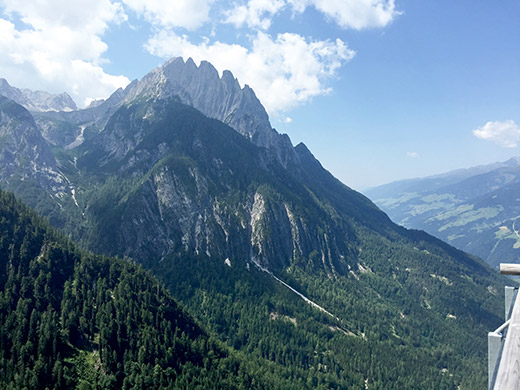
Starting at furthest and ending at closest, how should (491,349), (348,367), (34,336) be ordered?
1. (348,367)
2. (34,336)
3. (491,349)

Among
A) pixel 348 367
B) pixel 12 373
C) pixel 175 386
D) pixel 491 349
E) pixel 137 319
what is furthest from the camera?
pixel 348 367

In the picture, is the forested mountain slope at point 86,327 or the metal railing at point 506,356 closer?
the metal railing at point 506,356

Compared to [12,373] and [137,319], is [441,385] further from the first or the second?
[12,373]

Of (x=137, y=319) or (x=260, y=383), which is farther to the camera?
(x=260, y=383)

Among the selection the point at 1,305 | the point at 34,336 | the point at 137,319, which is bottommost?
the point at 137,319

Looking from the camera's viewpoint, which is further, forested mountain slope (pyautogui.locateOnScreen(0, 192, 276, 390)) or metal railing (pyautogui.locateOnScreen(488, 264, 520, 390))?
forested mountain slope (pyautogui.locateOnScreen(0, 192, 276, 390))

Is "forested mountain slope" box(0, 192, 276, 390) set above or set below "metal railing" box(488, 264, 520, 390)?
below

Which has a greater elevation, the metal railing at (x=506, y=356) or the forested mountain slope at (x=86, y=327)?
the metal railing at (x=506, y=356)

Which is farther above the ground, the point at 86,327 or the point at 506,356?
the point at 506,356

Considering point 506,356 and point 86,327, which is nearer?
point 506,356

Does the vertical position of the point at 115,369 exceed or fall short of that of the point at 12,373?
it falls short

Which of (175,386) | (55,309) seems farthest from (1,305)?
(175,386)
